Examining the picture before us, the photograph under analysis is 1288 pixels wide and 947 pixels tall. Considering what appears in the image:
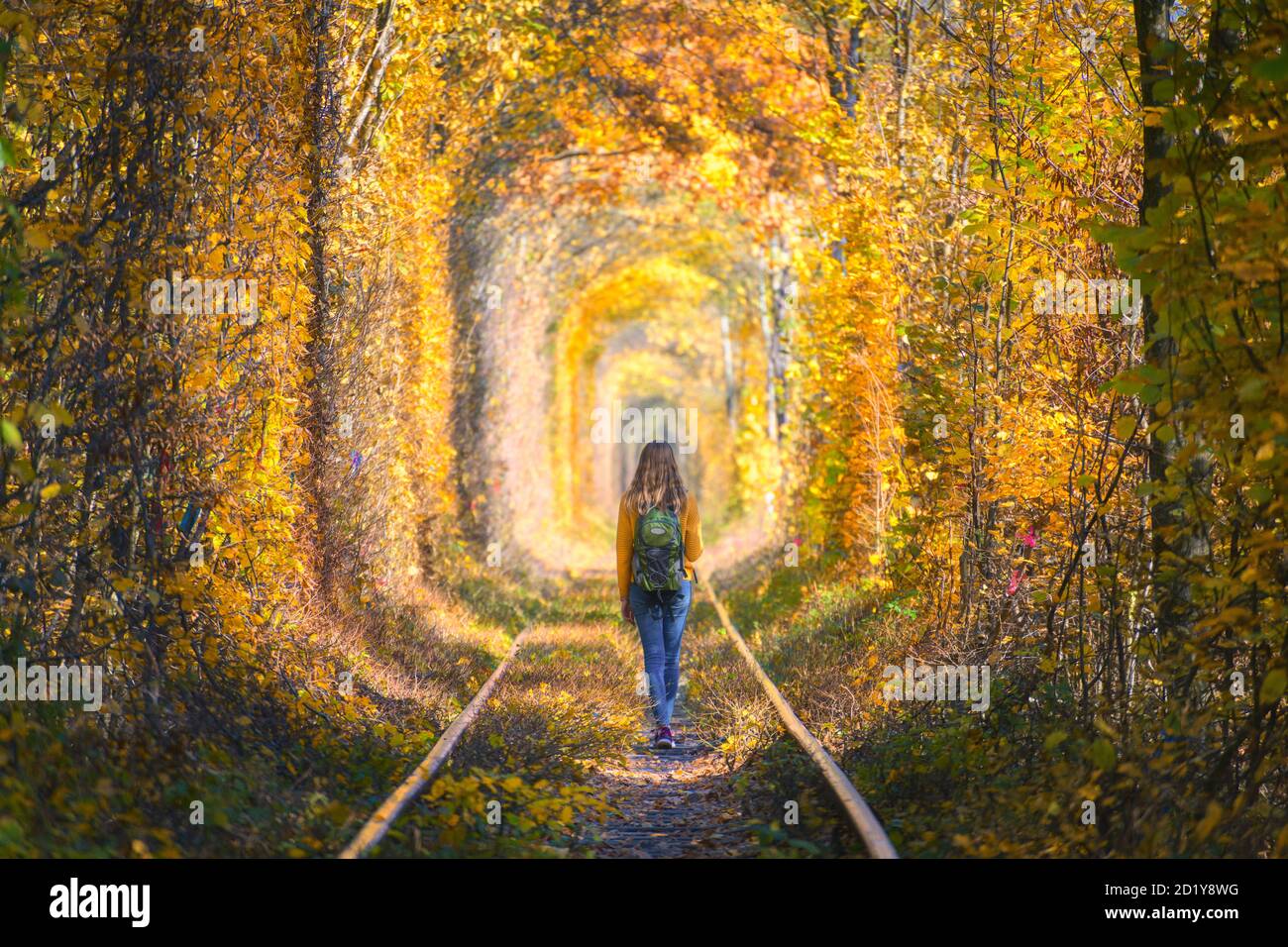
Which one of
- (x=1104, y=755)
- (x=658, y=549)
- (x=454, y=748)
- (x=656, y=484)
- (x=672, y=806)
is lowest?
(x=672, y=806)

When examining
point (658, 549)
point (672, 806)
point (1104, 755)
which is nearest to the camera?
point (1104, 755)

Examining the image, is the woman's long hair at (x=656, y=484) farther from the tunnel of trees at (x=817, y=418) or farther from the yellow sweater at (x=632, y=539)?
the tunnel of trees at (x=817, y=418)

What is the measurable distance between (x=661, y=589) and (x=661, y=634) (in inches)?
16.4

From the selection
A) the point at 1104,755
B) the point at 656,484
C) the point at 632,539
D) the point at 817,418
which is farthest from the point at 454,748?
the point at 817,418

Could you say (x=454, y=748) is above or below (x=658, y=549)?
below

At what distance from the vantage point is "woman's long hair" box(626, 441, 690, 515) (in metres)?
9.52

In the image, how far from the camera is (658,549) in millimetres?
9492

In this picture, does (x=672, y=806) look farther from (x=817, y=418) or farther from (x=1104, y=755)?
(x=817, y=418)

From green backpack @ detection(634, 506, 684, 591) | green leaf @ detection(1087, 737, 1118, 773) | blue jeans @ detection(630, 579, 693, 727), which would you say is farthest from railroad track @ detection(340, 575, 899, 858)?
green backpack @ detection(634, 506, 684, 591)

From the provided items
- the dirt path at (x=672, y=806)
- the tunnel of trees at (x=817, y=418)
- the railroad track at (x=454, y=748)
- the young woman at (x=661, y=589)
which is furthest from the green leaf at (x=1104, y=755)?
the young woman at (x=661, y=589)

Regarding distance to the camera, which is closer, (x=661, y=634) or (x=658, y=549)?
(x=658, y=549)

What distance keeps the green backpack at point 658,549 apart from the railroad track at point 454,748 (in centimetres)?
117
